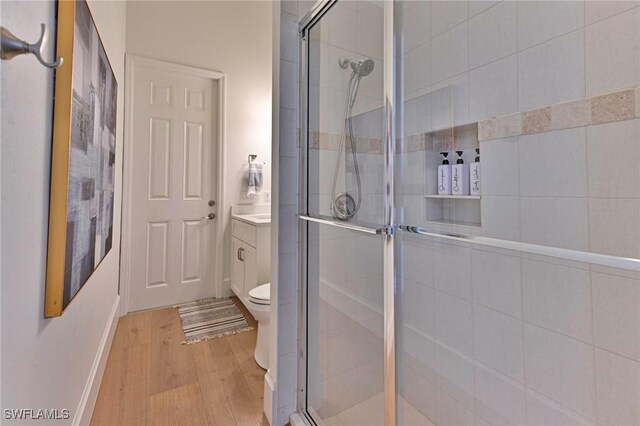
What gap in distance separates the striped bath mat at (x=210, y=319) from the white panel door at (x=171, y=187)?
178 millimetres

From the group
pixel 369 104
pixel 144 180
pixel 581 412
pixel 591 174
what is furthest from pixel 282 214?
pixel 144 180

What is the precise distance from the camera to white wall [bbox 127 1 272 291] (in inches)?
106

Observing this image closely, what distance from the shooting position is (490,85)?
1.12 metres

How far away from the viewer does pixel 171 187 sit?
2824 mm

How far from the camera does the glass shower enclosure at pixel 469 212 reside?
2.85 feet

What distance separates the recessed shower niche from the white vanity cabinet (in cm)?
146

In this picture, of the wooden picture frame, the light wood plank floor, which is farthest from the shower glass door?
the wooden picture frame

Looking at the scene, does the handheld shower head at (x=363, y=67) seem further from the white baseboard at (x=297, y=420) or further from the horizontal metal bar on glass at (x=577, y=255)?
the white baseboard at (x=297, y=420)

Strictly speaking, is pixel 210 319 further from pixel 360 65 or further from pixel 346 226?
pixel 360 65

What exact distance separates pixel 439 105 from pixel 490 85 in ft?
0.62

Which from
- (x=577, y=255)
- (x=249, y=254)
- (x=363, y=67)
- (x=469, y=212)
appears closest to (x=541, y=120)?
(x=469, y=212)

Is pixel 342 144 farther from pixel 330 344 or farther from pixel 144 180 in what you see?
pixel 144 180

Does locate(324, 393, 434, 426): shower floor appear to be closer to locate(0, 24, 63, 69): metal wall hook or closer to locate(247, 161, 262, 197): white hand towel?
locate(0, 24, 63, 69): metal wall hook

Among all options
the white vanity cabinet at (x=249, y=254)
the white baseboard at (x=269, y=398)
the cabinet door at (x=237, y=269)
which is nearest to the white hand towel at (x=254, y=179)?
the white vanity cabinet at (x=249, y=254)
